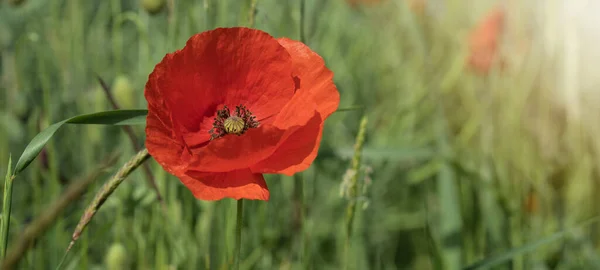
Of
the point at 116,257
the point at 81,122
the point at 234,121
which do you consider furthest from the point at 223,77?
the point at 116,257

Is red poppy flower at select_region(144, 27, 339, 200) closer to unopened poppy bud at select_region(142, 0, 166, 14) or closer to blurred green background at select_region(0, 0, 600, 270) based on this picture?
blurred green background at select_region(0, 0, 600, 270)

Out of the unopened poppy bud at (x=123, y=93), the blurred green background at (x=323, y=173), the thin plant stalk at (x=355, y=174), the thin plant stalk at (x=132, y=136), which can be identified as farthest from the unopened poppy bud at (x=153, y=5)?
the thin plant stalk at (x=355, y=174)

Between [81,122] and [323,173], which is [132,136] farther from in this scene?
[323,173]

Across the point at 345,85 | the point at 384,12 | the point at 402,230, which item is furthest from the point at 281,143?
the point at 384,12

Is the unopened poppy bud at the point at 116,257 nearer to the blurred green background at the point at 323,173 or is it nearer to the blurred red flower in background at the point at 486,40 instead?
the blurred green background at the point at 323,173

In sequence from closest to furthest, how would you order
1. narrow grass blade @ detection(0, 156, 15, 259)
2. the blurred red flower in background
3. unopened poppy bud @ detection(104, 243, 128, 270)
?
1. narrow grass blade @ detection(0, 156, 15, 259)
2. unopened poppy bud @ detection(104, 243, 128, 270)
3. the blurred red flower in background

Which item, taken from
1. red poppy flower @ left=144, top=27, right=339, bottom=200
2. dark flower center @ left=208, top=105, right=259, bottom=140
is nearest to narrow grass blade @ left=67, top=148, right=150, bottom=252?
red poppy flower @ left=144, top=27, right=339, bottom=200

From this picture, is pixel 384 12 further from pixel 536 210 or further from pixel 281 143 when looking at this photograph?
pixel 281 143
